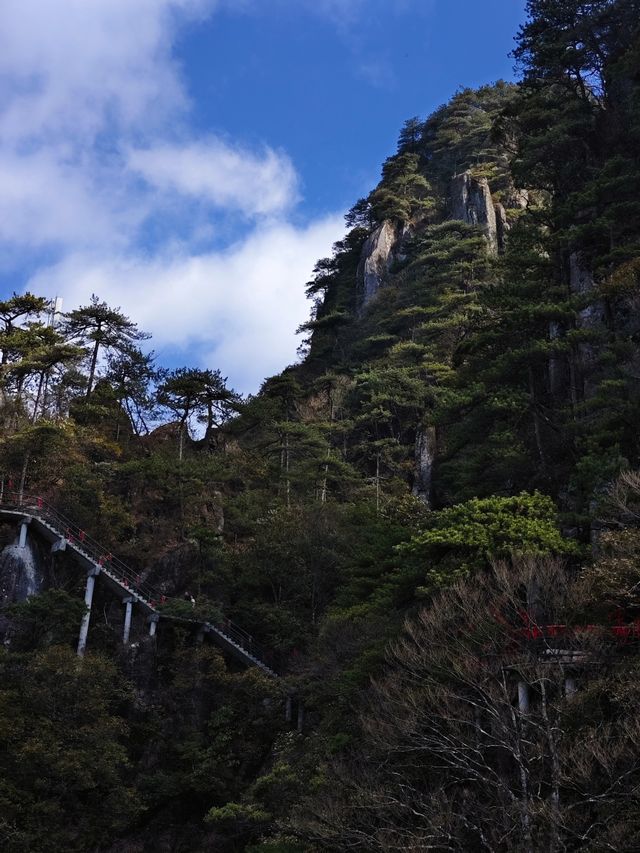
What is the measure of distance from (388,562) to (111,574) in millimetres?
11389

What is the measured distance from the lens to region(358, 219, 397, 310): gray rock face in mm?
54625

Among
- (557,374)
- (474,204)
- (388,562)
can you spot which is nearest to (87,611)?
(388,562)

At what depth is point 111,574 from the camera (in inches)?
1031

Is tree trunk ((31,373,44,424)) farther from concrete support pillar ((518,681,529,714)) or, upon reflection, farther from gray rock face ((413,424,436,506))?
concrete support pillar ((518,681,529,714))

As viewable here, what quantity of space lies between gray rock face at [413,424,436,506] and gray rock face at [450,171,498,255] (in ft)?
61.5

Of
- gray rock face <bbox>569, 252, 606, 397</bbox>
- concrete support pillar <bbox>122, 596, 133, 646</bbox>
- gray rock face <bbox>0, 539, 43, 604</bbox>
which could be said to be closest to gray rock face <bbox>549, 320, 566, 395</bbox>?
gray rock face <bbox>569, 252, 606, 397</bbox>

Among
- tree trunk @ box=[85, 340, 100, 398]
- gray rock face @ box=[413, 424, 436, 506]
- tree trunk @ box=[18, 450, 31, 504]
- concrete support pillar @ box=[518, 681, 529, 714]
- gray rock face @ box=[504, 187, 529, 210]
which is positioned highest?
gray rock face @ box=[504, 187, 529, 210]

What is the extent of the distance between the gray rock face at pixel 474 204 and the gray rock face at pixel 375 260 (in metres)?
5.17

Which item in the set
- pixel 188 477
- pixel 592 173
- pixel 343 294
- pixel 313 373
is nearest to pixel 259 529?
pixel 188 477

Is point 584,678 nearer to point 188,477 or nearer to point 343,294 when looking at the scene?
point 188,477

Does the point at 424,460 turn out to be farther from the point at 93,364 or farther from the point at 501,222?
the point at 501,222

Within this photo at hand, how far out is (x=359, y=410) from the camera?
41.3 metres

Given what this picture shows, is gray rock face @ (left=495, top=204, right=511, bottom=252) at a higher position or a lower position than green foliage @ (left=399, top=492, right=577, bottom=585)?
higher

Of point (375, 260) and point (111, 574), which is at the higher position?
point (375, 260)
